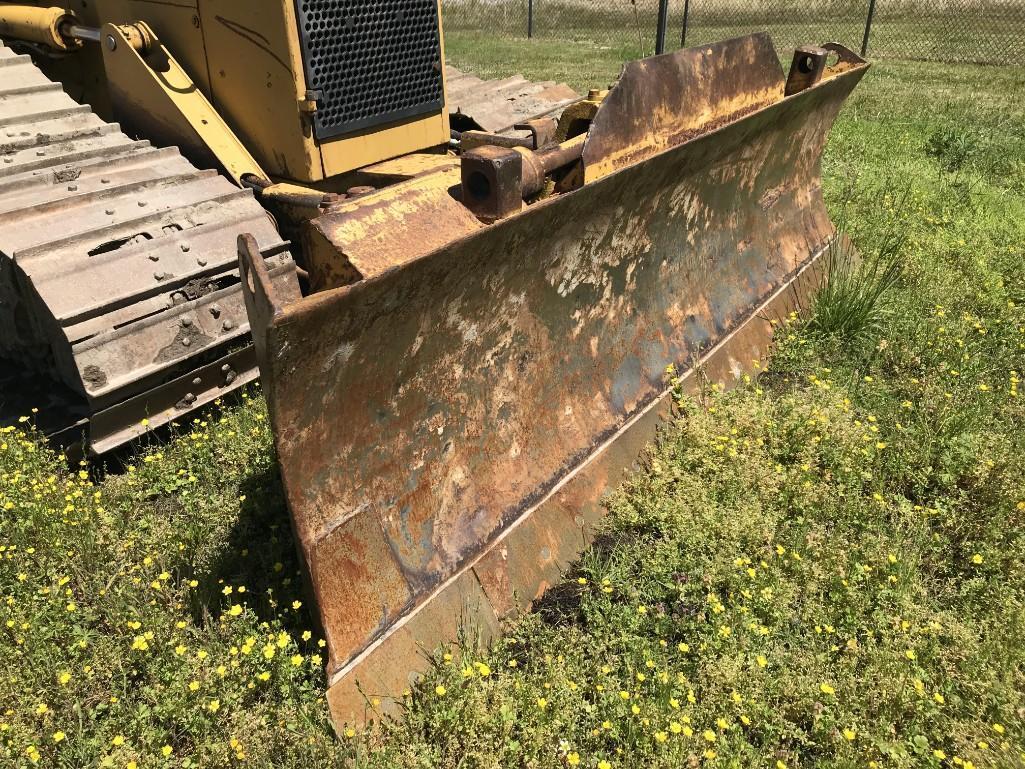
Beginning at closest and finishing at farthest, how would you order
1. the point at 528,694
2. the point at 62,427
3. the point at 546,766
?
the point at 546,766 < the point at 528,694 < the point at 62,427

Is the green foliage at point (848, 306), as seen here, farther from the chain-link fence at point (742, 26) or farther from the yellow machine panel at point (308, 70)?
the chain-link fence at point (742, 26)

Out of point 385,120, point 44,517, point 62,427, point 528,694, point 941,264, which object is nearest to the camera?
point 528,694

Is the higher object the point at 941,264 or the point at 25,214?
the point at 25,214

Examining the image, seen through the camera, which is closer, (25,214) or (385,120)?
(25,214)

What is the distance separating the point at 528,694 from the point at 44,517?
191 cm

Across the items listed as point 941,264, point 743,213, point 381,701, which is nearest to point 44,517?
point 381,701

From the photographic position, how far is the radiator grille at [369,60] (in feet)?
11.3

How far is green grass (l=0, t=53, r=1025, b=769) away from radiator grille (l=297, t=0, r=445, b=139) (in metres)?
1.49

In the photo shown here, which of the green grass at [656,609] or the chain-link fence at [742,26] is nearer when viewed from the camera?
the green grass at [656,609]

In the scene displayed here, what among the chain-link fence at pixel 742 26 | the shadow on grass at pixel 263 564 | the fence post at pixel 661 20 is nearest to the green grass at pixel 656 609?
the shadow on grass at pixel 263 564

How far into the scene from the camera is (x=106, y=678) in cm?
242

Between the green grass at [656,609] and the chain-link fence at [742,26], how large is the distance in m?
12.1

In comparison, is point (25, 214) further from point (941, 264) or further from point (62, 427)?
point (941, 264)

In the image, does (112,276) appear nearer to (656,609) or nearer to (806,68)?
(656,609)
